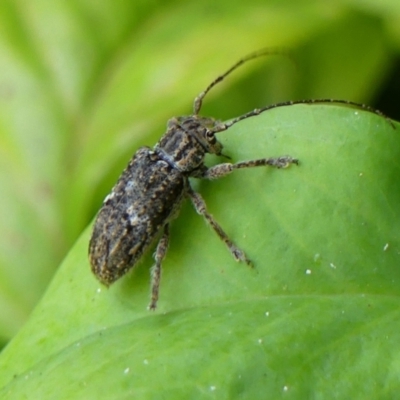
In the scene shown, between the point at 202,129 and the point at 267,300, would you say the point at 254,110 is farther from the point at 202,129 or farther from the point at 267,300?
the point at 267,300

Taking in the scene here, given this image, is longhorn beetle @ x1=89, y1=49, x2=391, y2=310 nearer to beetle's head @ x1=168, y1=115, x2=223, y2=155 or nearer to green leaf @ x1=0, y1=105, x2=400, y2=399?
beetle's head @ x1=168, y1=115, x2=223, y2=155

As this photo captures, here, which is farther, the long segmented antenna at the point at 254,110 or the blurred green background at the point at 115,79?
the blurred green background at the point at 115,79

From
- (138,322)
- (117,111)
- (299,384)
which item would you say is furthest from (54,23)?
(299,384)

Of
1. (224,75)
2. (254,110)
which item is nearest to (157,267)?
(254,110)

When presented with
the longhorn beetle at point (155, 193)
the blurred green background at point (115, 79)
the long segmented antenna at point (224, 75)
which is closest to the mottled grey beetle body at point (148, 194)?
the longhorn beetle at point (155, 193)

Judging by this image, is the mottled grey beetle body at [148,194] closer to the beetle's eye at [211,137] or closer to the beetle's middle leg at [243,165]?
the beetle's eye at [211,137]

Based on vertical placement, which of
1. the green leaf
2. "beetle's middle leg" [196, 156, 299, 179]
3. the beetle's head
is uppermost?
the beetle's head

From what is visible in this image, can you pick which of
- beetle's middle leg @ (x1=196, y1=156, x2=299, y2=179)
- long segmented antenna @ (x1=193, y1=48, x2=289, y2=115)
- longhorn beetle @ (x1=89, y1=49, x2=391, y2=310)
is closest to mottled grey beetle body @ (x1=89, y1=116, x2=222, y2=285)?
longhorn beetle @ (x1=89, y1=49, x2=391, y2=310)
